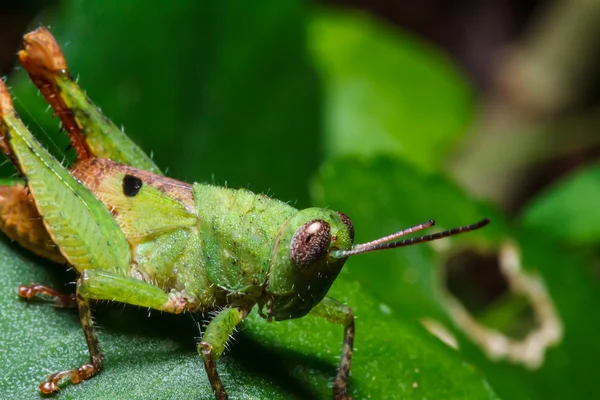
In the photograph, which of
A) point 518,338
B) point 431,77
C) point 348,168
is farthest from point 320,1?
point 518,338

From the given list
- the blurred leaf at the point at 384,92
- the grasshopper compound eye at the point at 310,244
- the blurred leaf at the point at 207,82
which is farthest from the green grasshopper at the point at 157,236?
the blurred leaf at the point at 384,92

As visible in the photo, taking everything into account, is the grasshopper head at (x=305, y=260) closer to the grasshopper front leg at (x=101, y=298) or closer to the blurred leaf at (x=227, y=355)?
the blurred leaf at (x=227, y=355)

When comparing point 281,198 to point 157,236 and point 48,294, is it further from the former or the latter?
point 48,294

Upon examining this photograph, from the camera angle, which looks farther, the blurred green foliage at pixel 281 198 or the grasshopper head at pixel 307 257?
the blurred green foliage at pixel 281 198

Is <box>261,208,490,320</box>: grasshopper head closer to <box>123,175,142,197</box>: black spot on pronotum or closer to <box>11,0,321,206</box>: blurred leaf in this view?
<box>123,175,142,197</box>: black spot on pronotum

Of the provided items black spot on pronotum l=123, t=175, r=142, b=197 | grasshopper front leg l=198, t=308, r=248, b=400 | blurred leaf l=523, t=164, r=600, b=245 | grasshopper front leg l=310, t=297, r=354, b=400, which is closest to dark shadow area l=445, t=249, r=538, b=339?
blurred leaf l=523, t=164, r=600, b=245

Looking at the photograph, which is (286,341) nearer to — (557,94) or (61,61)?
(61,61)
